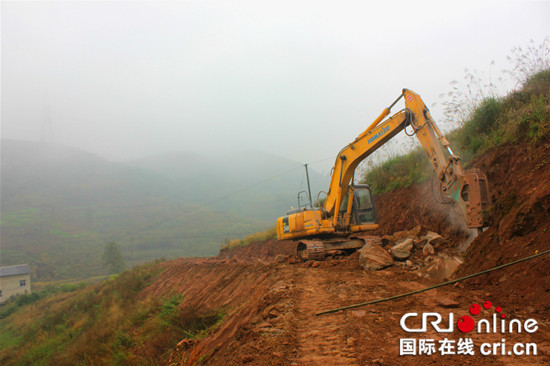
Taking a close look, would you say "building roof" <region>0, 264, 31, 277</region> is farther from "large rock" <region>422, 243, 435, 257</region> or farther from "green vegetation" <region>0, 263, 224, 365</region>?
"large rock" <region>422, 243, 435, 257</region>

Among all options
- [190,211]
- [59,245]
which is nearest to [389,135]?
[59,245]

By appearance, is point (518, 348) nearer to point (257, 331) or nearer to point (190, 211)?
point (257, 331)

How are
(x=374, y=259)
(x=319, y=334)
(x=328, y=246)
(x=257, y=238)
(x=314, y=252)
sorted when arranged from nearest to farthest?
(x=319, y=334) < (x=374, y=259) < (x=314, y=252) < (x=328, y=246) < (x=257, y=238)

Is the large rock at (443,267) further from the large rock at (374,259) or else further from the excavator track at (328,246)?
the excavator track at (328,246)

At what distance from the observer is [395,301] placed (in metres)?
5.48

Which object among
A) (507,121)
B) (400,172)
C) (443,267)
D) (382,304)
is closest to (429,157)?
(443,267)

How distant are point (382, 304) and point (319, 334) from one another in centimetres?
142

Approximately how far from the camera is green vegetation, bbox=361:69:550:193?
812 cm

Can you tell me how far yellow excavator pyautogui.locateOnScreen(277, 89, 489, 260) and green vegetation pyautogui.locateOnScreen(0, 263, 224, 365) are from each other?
A: 4.34 m

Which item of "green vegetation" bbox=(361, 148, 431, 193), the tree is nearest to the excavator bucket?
"green vegetation" bbox=(361, 148, 431, 193)

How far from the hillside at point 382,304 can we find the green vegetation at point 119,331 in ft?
0.21

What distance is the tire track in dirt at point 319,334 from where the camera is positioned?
3727mm

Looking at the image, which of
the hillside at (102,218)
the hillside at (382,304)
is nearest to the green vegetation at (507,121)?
the hillside at (382,304)

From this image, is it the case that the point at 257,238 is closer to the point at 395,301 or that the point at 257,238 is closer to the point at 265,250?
the point at 265,250
